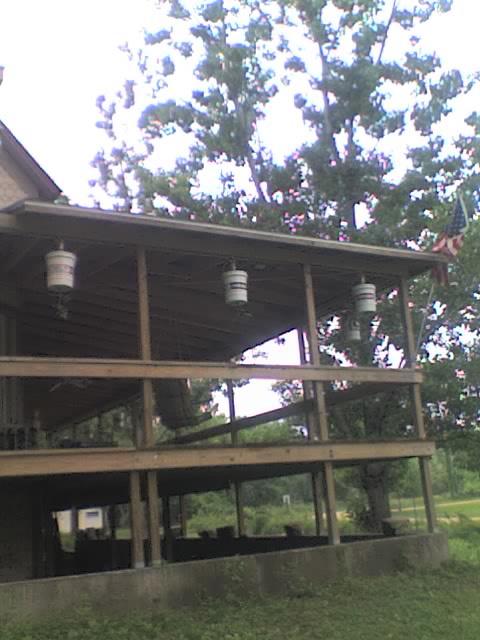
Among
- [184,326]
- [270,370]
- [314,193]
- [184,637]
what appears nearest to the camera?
[184,637]

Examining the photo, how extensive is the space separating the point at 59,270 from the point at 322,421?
3799mm

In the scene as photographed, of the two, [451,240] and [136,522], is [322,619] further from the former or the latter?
[451,240]

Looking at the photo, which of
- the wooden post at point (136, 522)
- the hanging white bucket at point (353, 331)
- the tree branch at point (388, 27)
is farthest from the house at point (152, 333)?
the tree branch at point (388, 27)

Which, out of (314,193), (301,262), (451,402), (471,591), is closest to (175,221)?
(301,262)

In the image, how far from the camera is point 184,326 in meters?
12.2

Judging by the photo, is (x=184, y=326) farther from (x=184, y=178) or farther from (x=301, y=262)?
(x=184, y=178)

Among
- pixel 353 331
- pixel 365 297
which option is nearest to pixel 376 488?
pixel 353 331

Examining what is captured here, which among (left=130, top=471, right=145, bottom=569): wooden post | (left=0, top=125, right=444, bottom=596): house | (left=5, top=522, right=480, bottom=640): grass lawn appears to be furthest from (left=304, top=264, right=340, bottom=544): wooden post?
(left=130, top=471, right=145, bottom=569): wooden post

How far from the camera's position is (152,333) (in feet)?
40.9

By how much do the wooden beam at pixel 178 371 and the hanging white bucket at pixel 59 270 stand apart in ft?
2.68

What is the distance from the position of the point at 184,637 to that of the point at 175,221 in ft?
14.4

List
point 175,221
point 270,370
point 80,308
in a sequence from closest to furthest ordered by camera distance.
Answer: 1. point 175,221
2. point 270,370
3. point 80,308

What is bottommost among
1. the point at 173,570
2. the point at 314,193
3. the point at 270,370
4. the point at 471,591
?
the point at 471,591

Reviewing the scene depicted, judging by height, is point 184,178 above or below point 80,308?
above
